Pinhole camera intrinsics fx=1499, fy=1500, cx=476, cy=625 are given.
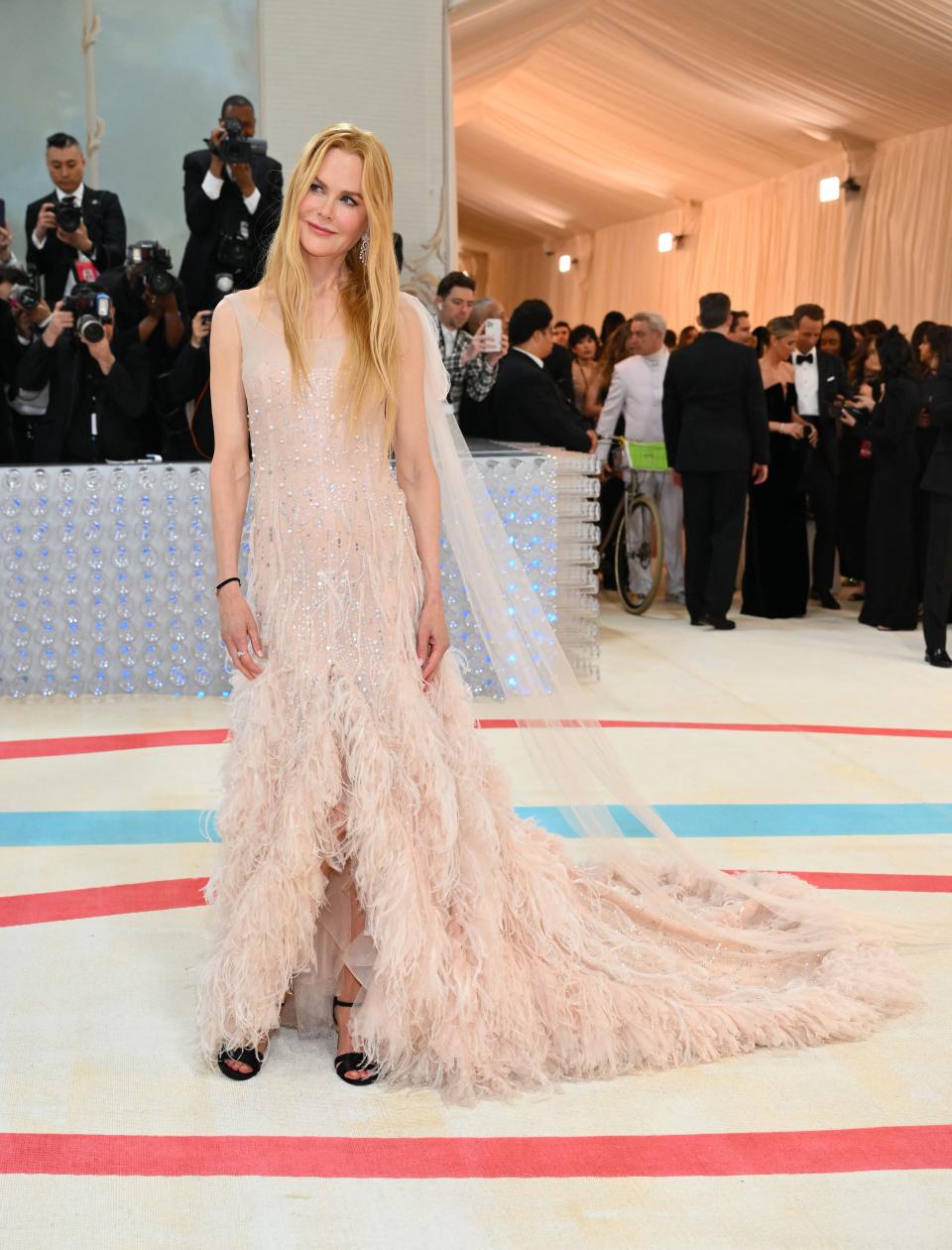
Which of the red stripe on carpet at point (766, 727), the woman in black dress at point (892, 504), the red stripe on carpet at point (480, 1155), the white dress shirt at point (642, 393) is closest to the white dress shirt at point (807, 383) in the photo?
the woman in black dress at point (892, 504)

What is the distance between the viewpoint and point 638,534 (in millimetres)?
7324

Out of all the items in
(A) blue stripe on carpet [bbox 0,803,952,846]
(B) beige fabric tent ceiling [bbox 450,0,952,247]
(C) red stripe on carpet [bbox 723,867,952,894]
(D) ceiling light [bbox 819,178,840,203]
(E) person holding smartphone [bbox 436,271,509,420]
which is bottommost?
(A) blue stripe on carpet [bbox 0,803,952,846]

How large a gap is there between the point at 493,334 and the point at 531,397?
56 centimetres

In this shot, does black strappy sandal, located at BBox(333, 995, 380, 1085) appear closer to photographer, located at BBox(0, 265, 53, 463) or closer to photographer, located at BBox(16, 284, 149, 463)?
photographer, located at BBox(16, 284, 149, 463)

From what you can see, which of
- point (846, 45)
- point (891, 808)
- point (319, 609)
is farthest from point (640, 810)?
point (846, 45)

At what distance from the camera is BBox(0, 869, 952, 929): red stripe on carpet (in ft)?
9.98

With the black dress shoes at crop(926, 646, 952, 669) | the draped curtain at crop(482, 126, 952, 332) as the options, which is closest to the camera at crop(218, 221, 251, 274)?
the black dress shoes at crop(926, 646, 952, 669)

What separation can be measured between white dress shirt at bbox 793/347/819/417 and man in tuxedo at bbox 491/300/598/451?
1514mm

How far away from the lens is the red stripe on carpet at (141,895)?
9.98 feet

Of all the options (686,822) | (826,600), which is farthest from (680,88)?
(686,822)

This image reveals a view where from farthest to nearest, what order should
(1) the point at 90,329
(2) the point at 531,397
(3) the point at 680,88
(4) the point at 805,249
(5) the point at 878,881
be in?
(4) the point at 805,249, (3) the point at 680,88, (2) the point at 531,397, (1) the point at 90,329, (5) the point at 878,881

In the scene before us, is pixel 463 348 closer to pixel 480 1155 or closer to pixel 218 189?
pixel 218 189

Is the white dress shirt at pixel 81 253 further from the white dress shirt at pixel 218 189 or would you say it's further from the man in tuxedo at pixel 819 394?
the man in tuxedo at pixel 819 394

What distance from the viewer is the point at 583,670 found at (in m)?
5.46
